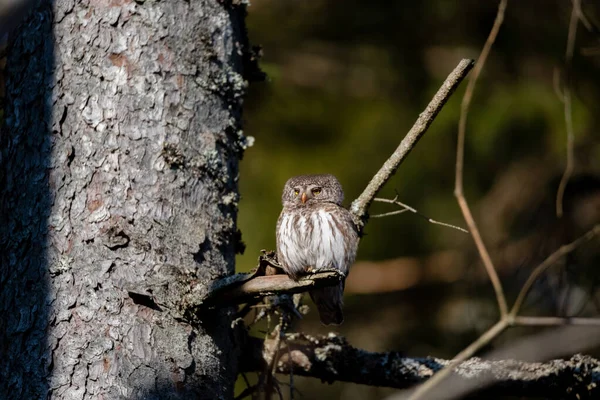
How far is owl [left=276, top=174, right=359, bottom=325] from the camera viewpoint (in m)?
3.55

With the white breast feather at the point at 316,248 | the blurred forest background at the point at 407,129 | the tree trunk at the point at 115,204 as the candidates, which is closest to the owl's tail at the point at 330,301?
the white breast feather at the point at 316,248

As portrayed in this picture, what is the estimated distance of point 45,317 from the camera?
2.61 meters

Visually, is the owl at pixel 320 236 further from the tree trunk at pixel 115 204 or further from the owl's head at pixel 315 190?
the tree trunk at pixel 115 204

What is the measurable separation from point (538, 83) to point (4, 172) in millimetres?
4141

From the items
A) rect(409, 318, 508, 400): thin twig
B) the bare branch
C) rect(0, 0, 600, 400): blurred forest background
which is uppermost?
rect(0, 0, 600, 400): blurred forest background

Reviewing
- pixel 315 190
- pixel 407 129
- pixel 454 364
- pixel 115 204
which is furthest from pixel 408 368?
pixel 407 129

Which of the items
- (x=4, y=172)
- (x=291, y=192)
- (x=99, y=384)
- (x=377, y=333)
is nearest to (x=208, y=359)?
(x=99, y=384)

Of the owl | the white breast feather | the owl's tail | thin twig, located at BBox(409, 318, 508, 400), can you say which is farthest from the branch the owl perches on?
the owl's tail

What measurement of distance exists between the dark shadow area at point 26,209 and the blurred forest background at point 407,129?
2298 millimetres

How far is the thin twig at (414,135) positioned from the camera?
2.63 m

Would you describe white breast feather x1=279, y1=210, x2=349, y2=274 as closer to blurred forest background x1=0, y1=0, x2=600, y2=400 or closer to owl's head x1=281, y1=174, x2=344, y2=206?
owl's head x1=281, y1=174, x2=344, y2=206

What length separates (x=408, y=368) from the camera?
313cm

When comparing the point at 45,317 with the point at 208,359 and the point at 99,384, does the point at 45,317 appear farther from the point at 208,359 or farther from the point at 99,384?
the point at 208,359

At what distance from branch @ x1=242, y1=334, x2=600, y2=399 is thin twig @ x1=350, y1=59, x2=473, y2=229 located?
564mm
